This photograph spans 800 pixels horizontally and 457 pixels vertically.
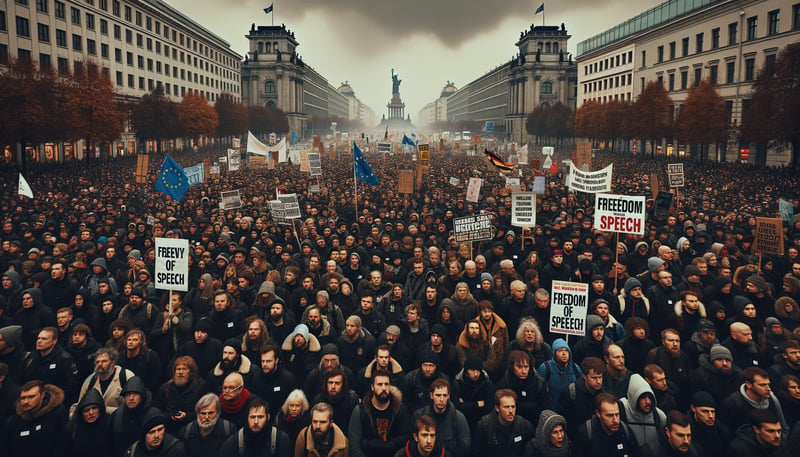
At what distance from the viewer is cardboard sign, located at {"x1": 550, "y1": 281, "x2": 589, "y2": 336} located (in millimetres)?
7215

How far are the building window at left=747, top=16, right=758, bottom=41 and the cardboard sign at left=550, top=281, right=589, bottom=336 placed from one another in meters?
50.6

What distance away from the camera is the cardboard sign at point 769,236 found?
10977 millimetres

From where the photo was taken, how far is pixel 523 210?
1315 cm

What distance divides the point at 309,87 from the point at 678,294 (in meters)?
151

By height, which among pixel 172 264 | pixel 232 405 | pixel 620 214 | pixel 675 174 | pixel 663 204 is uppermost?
pixel 675 174

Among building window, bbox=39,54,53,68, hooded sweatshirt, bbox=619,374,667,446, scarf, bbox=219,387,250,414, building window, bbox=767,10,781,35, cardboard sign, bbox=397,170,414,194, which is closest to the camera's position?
hooded sweatshirt, bbox=619,374,667,446

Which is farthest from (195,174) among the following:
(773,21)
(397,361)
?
(773,21)

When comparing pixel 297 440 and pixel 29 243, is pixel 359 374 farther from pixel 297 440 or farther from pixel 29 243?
pixel 29 243

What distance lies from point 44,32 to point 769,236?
57955 millimetres

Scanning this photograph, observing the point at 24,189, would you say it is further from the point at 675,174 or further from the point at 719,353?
the point at 675,174


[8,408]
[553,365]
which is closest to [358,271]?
[553,365]

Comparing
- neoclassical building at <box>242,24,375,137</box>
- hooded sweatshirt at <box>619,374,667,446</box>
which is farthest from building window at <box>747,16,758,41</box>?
neoclassical building at <box>242,24,375,137</box>

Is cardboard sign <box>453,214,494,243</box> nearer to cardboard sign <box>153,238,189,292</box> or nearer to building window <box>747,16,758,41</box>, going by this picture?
cardboard sign <box>153,238,189,292</box>

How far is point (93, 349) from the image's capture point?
6.85m
